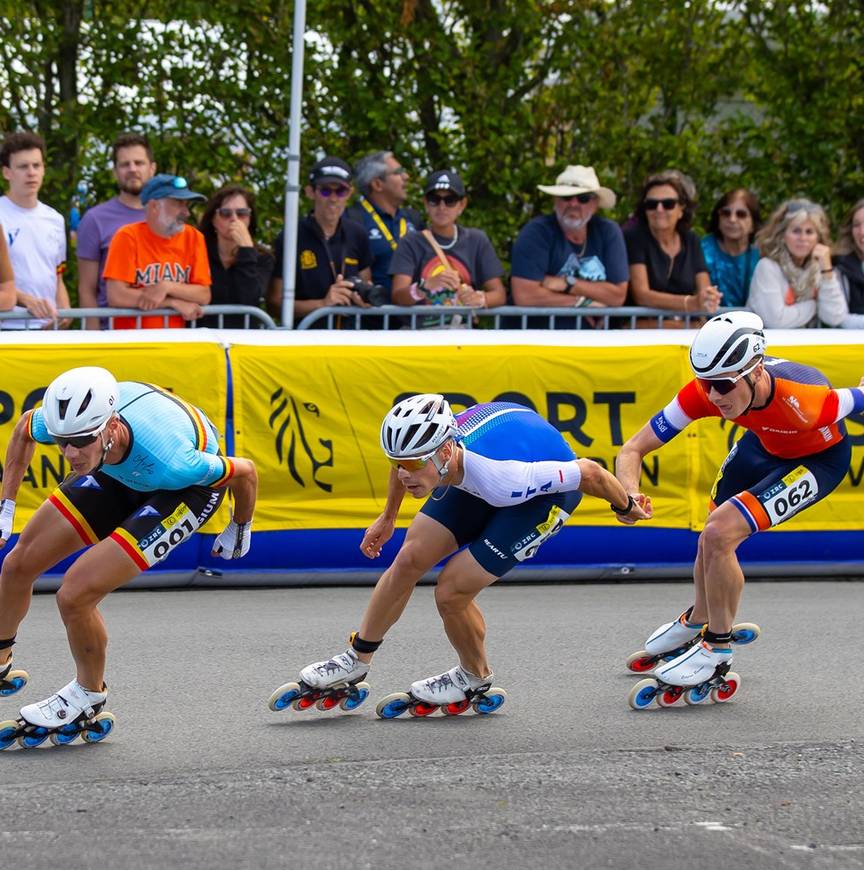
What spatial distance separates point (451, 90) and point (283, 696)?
26.1 ft

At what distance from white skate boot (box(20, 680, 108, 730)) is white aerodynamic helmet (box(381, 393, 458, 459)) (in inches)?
65.5

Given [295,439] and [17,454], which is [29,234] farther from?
[17,454]

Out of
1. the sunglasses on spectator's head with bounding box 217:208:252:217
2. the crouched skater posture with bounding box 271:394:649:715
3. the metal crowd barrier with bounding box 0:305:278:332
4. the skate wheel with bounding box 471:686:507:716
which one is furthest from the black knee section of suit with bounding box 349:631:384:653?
the sunglasses on spectator's head with bounding box 217:208:252:217

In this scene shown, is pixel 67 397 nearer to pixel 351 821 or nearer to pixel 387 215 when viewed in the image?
pixel 351 821

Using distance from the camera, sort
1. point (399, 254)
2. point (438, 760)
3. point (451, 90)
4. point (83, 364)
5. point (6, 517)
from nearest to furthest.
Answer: point (438, 760) → point (6, 517) → point (83, 364) → point (399, 254) → point (451, 90)

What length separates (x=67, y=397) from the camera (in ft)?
21.1

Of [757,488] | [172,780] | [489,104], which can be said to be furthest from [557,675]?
[489,104]

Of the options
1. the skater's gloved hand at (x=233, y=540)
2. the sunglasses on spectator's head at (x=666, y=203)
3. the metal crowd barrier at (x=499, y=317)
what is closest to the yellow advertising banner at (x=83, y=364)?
the metal crowd barrier at (x=499, y=317)

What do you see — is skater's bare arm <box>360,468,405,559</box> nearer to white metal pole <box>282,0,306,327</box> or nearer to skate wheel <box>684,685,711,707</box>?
skate wheel <box>684,685,711,707</box>

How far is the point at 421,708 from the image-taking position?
24.0 ft

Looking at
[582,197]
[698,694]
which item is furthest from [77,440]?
[582,197]

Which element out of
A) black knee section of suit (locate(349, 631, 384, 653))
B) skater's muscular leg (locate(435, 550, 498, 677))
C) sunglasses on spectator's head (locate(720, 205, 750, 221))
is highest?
sunglasses on spectator's head (locate(720, 205, 750, 221))

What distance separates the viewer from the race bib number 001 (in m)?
7.70

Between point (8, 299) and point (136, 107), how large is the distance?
3706 millimetres
